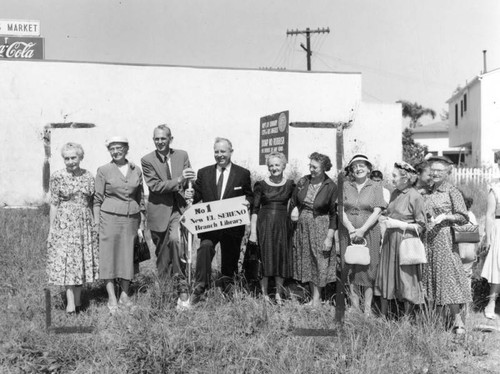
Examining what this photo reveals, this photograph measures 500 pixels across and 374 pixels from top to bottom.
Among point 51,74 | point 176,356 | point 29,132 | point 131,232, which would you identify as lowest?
point 176,356

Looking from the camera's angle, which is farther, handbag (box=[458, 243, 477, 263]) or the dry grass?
handbag (box=[458, 243, 477, 263])

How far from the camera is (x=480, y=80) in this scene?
A: 34031mm

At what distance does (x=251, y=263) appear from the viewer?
6922 mm

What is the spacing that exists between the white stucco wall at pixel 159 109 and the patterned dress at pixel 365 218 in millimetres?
15238

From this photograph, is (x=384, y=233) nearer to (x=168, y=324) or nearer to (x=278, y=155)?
(x=278, y=155)

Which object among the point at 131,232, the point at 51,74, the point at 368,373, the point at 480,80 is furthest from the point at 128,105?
the point at 480,80

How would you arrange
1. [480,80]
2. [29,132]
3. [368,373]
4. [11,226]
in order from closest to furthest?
[368,373]
[11,226]
[29,132]
[480,80]

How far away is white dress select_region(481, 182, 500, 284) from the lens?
6285 millimetres

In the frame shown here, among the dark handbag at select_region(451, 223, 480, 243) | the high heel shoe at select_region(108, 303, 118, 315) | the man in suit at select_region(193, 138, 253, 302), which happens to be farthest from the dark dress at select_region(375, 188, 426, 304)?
the high heel shoe at select_region(108, 303, 118, 315)

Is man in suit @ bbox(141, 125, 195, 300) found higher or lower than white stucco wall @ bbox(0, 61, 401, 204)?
lower

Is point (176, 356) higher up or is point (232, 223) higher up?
point (232, 223)

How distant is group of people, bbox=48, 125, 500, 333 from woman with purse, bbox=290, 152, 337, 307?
11 millimetres

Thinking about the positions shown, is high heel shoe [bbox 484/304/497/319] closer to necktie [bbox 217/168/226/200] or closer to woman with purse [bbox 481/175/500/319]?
woman with purse [bbox 481/175/500/319]

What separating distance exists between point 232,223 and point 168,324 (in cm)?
144
